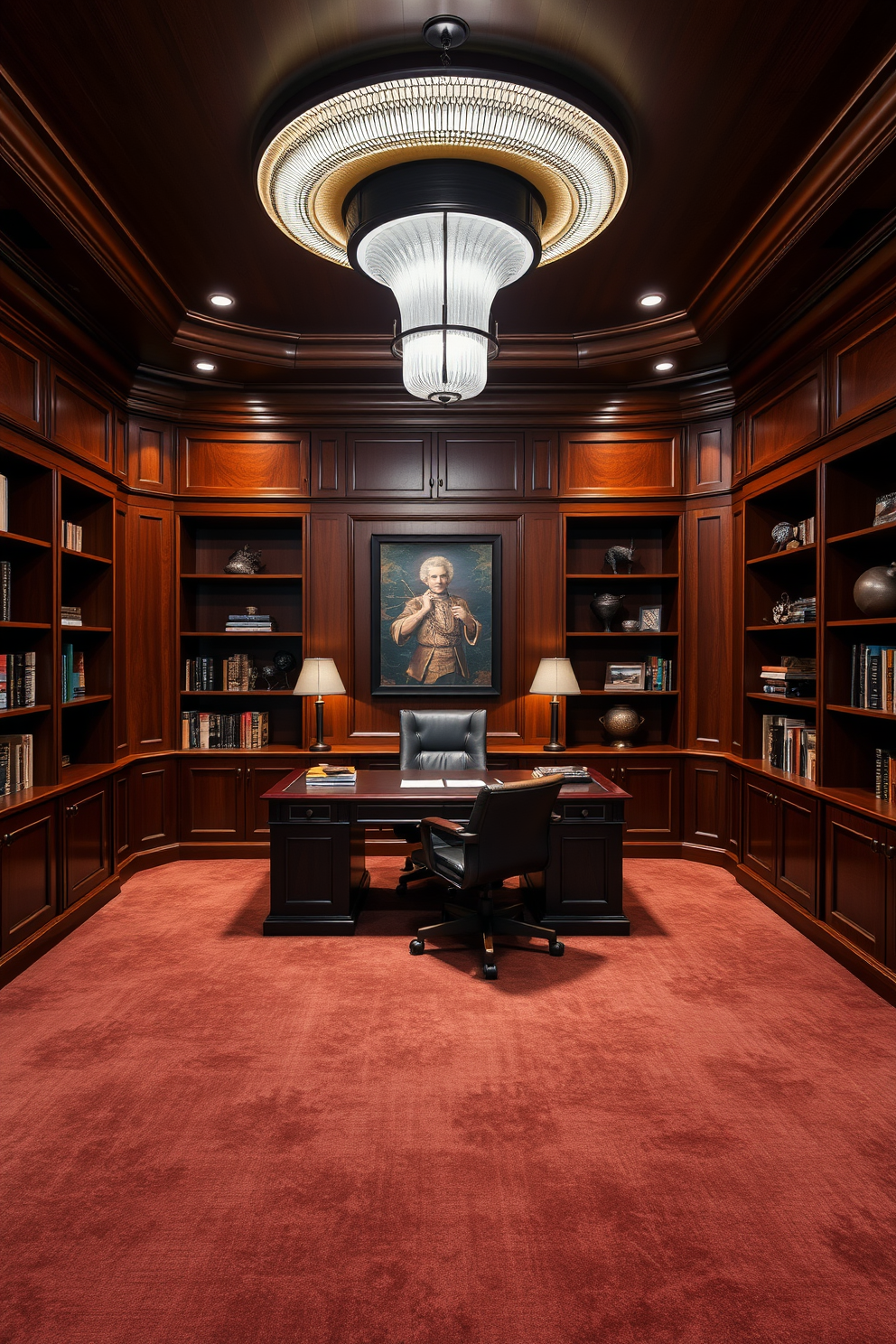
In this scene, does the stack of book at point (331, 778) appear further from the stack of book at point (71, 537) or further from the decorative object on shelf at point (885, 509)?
the decorative object on shelf at point (885, 509)

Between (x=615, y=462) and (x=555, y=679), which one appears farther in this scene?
(x=615, y=462)

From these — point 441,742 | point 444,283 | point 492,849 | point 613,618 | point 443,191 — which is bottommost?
point 492,849

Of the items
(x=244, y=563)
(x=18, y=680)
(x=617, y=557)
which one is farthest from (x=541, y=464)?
(x=18, y=680)

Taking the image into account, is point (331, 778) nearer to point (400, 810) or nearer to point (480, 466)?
point (400, 810)

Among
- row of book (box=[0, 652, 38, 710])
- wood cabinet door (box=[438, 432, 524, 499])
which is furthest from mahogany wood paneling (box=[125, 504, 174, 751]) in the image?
wood cabinet door (box=[438, 432, 524, 499])

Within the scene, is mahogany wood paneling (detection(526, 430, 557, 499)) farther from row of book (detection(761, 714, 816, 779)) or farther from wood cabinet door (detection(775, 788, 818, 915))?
wood cabinet door (detection(775, 788, 818, 915))

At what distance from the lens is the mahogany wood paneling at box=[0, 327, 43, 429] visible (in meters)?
3.45

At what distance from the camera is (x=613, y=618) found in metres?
5.52

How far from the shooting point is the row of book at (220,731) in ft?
17.2

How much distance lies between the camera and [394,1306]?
1.64m

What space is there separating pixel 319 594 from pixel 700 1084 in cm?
384

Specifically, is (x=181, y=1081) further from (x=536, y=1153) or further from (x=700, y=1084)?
(x=700, y=1084)

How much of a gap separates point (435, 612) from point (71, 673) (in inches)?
91.9

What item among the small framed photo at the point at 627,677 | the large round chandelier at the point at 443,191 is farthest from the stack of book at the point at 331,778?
the small framed photo at the point at 627,677
